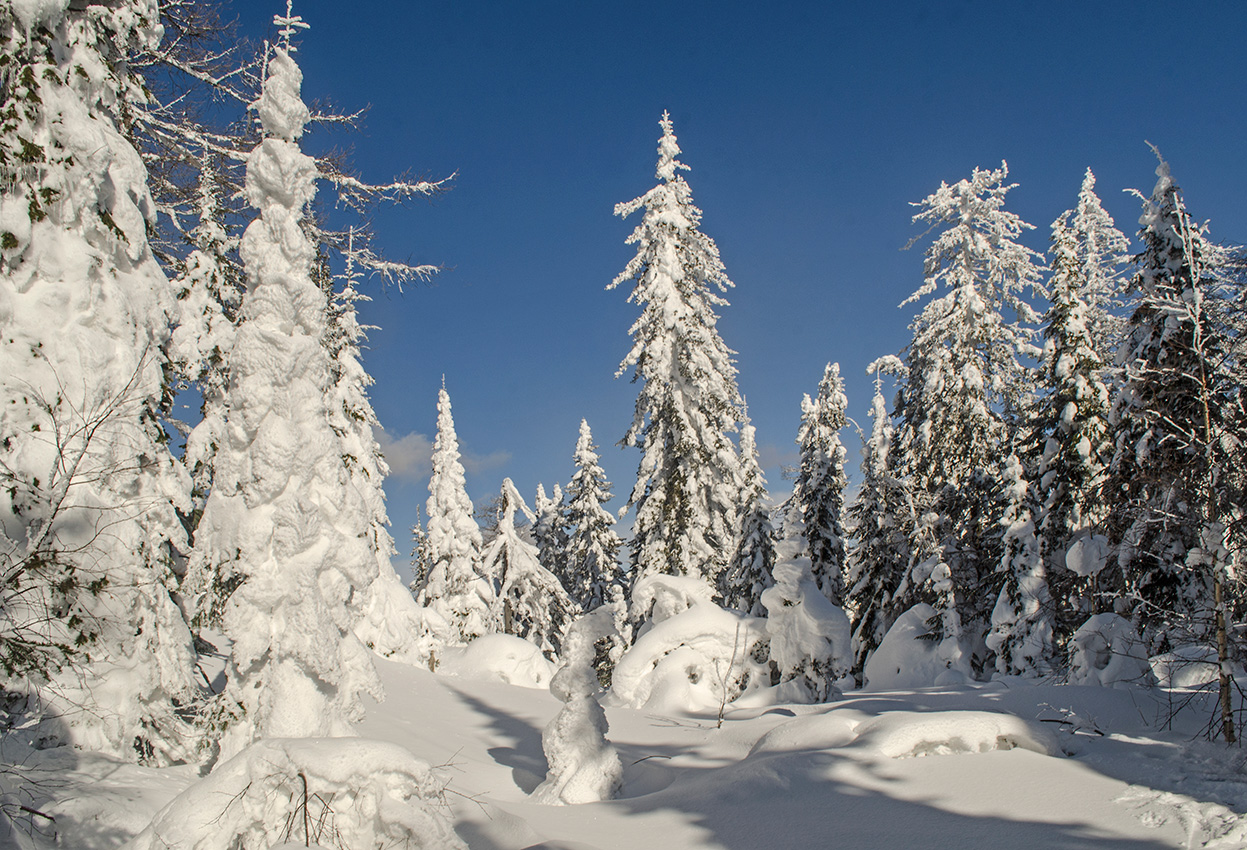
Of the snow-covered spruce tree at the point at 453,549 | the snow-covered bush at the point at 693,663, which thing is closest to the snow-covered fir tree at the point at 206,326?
the snow-covered bush at the point at 693,663

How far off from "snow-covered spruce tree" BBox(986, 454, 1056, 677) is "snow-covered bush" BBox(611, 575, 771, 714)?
19.0 feet

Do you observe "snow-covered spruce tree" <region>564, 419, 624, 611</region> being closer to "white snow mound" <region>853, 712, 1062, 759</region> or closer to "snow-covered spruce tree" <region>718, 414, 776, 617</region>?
"snow-covered spruce tree" <region>718, 414, 776, 617</region>

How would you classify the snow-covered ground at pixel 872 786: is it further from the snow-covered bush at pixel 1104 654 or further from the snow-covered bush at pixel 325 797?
the snow-covered bush at pixel 1104 654

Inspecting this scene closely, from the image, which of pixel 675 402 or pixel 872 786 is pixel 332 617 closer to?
pixel 872 786

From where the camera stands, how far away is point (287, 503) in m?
7.16

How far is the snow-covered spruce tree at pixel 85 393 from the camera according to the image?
5793mm

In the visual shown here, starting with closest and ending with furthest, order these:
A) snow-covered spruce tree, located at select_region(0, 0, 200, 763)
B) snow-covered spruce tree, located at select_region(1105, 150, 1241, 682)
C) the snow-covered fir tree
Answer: snow-covered spruce tree, located at select_region(0, 0, 200, 763) < snow-covered spruce tree, located at select_region(1105, 150, 1241, 682) < the snow-covered fir tree

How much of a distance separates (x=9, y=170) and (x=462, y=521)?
75.8 feet

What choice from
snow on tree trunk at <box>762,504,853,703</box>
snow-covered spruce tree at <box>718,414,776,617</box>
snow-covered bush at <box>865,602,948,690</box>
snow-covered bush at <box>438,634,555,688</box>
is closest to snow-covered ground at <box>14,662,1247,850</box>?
snow on tree trunk at <box>762,504,853,703</box>

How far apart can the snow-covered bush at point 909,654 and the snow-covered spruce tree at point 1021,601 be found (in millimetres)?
1705

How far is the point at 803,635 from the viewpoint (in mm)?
13180

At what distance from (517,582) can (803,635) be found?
18319mm

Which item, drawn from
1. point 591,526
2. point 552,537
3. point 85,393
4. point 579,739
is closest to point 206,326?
point 85,393

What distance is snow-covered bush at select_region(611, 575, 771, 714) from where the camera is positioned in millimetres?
14086
